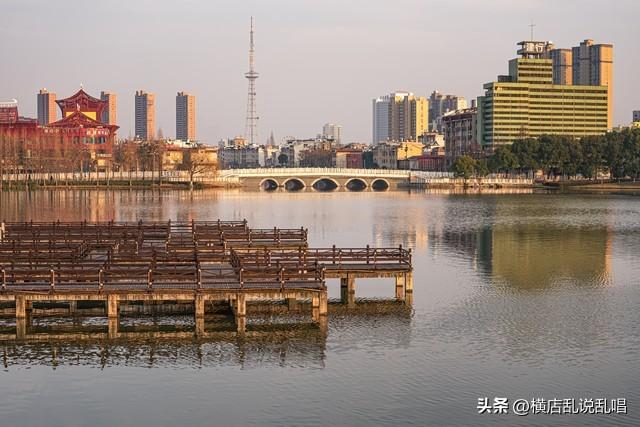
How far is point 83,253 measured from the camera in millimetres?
49062

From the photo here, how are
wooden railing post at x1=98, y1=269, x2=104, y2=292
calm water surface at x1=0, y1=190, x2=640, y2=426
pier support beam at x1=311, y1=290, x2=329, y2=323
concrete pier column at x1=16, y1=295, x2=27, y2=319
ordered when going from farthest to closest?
pier support beam at x1=311, y1=290, x2=329, y2=323
concrete pier column at x1=16, y1=295, x2=27, y2=319
wooden railing post at x1=98, y1=269, x2=104, y2=292
calm water surface at x1=0, y1=190, x2=640, y2=426

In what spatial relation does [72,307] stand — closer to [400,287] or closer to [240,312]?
[240,312]

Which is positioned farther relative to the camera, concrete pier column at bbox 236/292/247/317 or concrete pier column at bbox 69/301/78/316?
concrete pier column at bbox 69/301/78/316

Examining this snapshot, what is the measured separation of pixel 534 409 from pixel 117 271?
1780 cm

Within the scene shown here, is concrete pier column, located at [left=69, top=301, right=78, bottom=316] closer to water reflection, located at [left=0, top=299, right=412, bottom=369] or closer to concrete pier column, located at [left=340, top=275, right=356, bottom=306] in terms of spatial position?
water reflection, located at [left=0, top=299, right=412, bottom=369]

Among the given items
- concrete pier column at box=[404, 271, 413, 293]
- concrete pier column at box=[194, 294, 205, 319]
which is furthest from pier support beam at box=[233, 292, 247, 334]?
concrete pier column at box=[404, 271, 413, 293]

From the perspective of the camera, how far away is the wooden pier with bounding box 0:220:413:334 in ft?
119

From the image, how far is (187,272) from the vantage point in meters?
38.2

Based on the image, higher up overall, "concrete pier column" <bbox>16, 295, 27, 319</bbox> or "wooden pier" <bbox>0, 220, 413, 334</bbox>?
"wooden pier" <bbox>0, 220, 413, 334</bbox>

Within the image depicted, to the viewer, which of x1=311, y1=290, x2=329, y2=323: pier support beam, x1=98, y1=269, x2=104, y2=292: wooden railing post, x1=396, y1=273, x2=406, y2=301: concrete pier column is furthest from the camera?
x1=396, y1=273, x2=406, y2=301: concrete pier column

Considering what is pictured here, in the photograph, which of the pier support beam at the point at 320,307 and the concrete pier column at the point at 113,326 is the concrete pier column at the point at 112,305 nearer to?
the concrete pier column at the point at 113,326

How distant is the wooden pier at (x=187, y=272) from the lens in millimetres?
36375

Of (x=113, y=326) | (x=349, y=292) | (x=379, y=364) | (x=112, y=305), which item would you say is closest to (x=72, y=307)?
(x=112, y=305)

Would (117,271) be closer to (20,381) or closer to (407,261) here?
(20,381)
